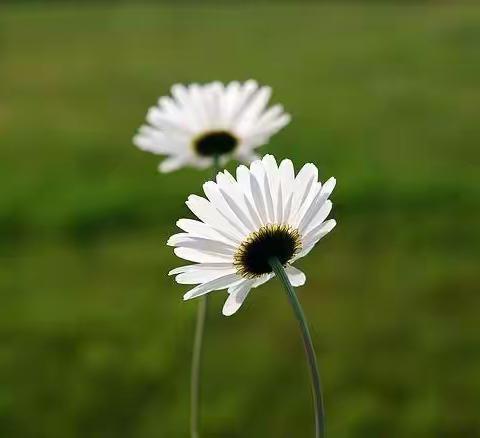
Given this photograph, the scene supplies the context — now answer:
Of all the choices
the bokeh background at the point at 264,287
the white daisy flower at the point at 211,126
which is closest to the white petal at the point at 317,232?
the white daisy flower at the point at 211,126

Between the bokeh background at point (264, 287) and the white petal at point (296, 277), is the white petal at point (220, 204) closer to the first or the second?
the white petal at point (296, 277)

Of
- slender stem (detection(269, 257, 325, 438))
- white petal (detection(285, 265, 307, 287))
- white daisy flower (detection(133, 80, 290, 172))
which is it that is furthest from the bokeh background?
slender stem (detection(269, 257, 325, 438))

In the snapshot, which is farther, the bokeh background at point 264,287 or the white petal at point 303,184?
the bokeh background at point 264,287

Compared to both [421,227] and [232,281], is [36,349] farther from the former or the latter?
[232,281]

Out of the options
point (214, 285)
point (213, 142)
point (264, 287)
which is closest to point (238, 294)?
point (214, 285)

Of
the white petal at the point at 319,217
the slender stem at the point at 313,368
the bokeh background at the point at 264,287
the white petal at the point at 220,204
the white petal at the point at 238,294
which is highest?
the bokeh background at the point at 264,287

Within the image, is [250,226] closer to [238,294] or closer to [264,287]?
[238,294]

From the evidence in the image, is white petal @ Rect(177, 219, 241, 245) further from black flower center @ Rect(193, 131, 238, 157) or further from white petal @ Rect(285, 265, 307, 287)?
black flower center @ Rect(193, 131, 238, 157)

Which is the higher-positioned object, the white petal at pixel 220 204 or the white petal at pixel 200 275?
the white petal at pixel 220 204
